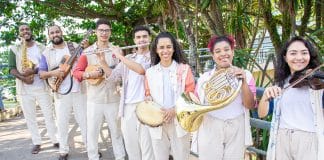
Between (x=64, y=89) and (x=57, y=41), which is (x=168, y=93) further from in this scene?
(x=57, y=41)

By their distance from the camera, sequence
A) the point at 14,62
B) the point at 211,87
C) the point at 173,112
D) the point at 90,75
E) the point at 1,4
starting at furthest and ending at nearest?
the point at 1,4
the point at 14,62
the point at 90,75
the point at 173,112
the point at 211,87

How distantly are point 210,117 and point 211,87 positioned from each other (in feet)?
0.65

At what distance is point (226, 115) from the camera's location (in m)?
2.85

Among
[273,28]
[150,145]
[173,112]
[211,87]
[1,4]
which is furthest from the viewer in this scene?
[1,4]

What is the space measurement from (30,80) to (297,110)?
11.6 ft

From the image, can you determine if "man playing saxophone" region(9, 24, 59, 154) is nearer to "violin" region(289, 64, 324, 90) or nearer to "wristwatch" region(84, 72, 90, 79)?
"wristwatch" region(84, 72, 90, 79)

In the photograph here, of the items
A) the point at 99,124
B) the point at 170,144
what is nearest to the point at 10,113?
the point at 99,124

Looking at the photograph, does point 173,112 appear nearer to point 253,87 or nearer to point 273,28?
point 253,87

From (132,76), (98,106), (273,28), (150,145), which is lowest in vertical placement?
(150,145)

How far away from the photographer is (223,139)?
9.37 ft

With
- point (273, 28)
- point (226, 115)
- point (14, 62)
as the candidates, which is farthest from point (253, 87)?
point (273, 28)

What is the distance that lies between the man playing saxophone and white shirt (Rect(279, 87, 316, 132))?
3.42 metres

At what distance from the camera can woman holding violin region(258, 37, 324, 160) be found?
2.44 meters

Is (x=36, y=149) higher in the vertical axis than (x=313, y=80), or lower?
lower
